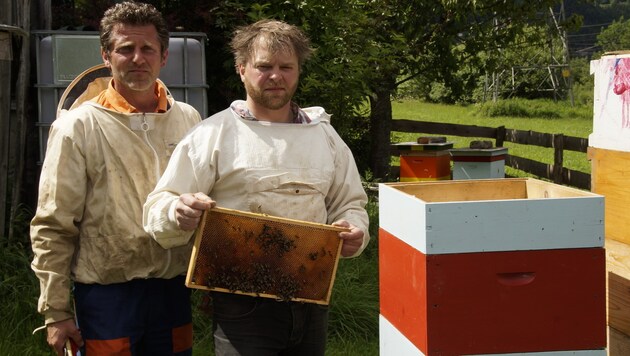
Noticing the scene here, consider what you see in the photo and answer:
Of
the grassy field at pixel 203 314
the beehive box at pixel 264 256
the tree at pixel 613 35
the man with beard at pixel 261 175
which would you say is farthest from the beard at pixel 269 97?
the tree at pixel 613 35

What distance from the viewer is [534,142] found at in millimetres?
12375

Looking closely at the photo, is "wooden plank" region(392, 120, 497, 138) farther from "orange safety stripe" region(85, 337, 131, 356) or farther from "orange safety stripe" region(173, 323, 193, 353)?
"orange safety stripe" region(85, 337, 131, 356)

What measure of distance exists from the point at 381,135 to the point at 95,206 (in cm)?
866

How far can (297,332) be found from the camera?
2.33 m

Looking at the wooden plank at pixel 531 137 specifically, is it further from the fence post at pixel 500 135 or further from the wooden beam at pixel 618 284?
the wooden beam at pixel 618 284

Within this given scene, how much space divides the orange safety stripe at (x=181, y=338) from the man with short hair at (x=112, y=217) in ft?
0.09

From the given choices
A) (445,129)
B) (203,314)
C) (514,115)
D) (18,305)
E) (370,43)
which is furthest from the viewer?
(514,115)

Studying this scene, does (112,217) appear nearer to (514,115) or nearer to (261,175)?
(261,175)

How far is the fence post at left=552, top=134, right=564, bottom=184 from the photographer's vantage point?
11.6m

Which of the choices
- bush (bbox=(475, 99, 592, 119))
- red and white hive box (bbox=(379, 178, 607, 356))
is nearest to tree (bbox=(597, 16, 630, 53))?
bush (bbox=(475, 99, 592, 119))

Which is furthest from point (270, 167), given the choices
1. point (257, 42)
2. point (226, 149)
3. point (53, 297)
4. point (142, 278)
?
point (53, 297)

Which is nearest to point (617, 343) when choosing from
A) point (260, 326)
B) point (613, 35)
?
point (260, 326)

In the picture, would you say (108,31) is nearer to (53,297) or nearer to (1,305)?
Answer: (53,297)

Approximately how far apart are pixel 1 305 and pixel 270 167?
8.68 feet
